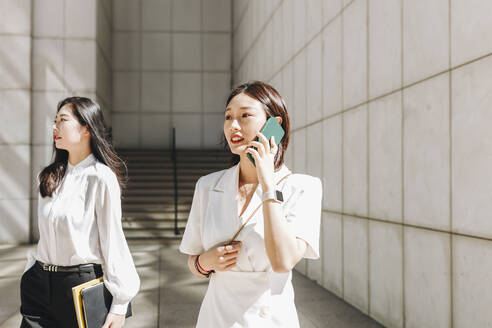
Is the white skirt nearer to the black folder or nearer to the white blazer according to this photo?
the white blazer

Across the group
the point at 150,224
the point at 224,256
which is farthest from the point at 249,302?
the point at 150,224

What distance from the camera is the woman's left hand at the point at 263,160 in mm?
1413

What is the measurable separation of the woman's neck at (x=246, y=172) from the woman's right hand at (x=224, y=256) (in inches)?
10.5

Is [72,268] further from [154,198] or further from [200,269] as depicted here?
[154,198]

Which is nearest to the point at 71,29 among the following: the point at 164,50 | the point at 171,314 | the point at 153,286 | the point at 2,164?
the point at 2,164

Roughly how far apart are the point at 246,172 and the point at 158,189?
1036cm

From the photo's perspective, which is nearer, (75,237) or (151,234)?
(75,237)

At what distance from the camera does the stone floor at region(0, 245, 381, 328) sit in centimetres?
459

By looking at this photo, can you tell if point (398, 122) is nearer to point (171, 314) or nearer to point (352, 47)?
point (352, 47)

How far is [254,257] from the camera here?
5.08 ft

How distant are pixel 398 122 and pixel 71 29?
931cm

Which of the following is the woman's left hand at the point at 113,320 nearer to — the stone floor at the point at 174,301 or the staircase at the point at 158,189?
the stone floor at the point at 174,301

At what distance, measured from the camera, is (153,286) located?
6.03m

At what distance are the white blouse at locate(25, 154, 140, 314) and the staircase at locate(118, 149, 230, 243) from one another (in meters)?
6.83
